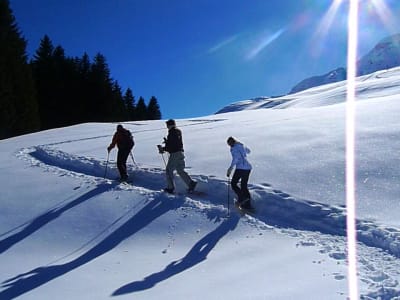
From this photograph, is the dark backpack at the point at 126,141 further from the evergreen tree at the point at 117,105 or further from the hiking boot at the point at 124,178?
the evergreen tree at the point at 117,105

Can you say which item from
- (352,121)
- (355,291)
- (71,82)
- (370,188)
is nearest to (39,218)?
(355,291)

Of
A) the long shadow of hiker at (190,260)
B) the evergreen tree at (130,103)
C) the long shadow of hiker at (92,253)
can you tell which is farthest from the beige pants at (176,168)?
the evergreen tree at (130,103)

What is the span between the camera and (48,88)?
44.8 meters

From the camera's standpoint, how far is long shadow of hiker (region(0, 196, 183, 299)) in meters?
5.86

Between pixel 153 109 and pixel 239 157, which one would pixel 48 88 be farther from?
pixel 239 157

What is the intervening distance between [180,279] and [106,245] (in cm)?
203

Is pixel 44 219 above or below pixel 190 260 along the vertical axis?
above

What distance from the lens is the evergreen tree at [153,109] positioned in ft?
213

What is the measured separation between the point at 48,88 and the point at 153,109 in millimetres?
22861

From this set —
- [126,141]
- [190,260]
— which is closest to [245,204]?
[190,260]

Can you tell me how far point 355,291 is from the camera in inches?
201

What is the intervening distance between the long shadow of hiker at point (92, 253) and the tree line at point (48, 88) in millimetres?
28166

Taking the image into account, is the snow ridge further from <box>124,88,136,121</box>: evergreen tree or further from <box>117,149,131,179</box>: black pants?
<box>124,88,136,121</box>: evergreen tree

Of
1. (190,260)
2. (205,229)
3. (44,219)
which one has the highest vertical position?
(44,219)
